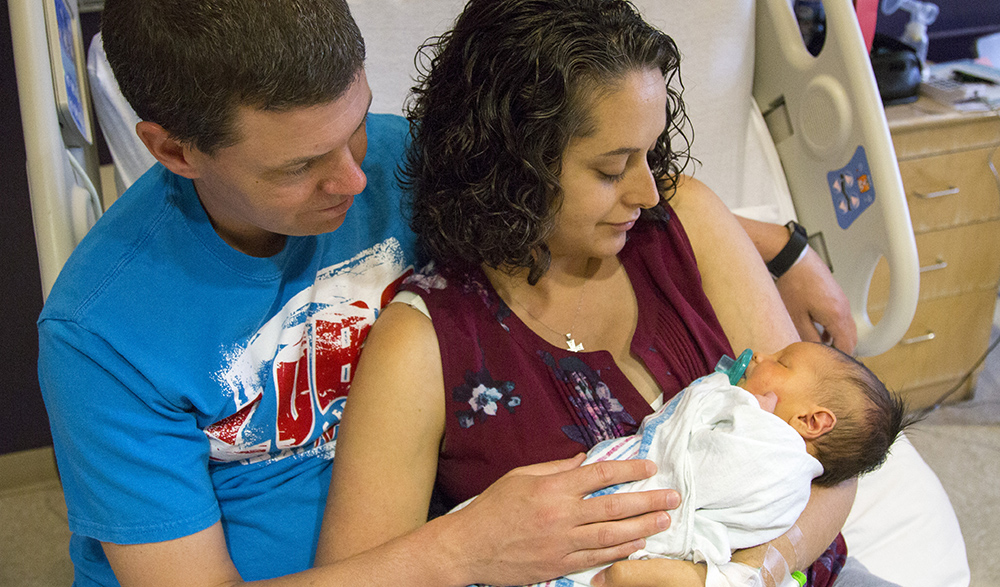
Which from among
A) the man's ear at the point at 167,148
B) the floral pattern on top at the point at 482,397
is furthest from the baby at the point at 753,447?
the man's ear at the point at 167,148

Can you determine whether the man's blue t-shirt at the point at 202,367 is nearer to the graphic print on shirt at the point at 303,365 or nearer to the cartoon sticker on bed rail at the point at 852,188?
the graphic print on shirt at the point at 303,365

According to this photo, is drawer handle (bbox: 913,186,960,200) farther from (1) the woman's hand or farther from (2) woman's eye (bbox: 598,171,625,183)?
(1) the woman's hand

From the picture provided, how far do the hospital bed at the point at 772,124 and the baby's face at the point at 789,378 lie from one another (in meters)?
0.65

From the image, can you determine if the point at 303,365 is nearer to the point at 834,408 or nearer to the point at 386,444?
the point at 386,444

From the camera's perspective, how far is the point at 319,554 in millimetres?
1274

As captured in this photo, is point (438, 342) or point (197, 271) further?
point (438, 342)

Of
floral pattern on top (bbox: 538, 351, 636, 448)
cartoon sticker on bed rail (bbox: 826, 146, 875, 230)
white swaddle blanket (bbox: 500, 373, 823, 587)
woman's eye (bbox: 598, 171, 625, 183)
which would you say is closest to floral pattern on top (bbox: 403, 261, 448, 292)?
floral pattern on top (bbox: 538, 351, 636, 448)

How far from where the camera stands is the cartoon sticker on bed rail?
74.7 inches

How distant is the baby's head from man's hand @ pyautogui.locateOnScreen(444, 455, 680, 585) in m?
0.28

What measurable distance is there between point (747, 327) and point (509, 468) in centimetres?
58

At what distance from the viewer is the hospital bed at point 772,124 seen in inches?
68.6

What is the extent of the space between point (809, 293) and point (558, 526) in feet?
3.24

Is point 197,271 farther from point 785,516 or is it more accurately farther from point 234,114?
point 785,516

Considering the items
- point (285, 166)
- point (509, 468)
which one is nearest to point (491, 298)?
point (509, 468)
